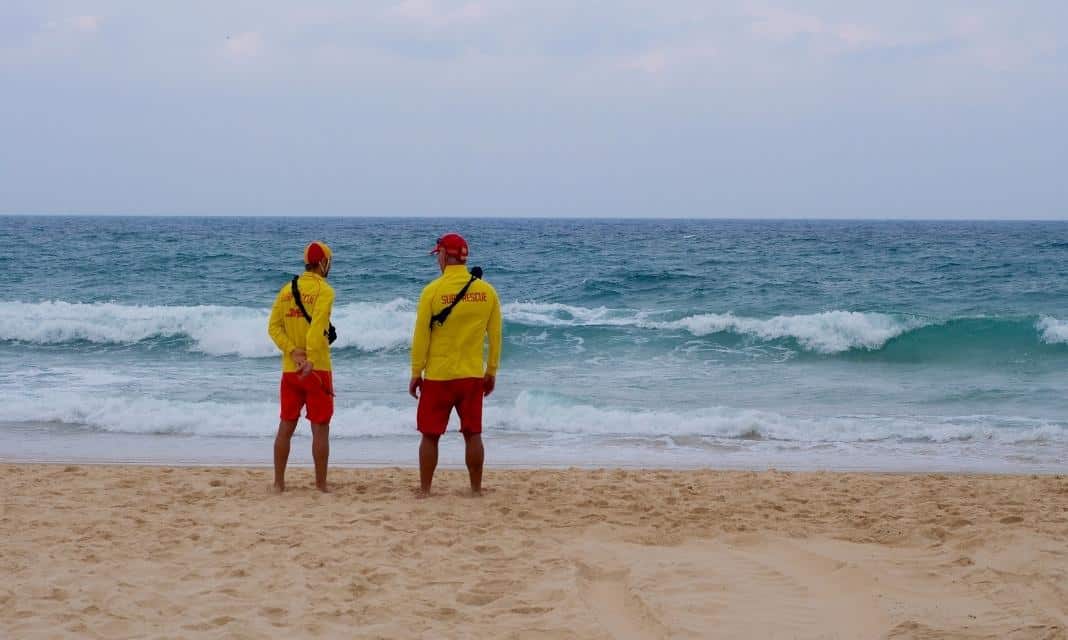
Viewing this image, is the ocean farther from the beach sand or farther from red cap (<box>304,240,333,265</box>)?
red cap (<box>304,240,333,265</box>)

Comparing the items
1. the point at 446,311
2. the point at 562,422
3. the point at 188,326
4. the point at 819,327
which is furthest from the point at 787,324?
the point at 446,311

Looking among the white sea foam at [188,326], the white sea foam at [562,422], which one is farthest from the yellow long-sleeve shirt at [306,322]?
the white sea foam at [188,326]

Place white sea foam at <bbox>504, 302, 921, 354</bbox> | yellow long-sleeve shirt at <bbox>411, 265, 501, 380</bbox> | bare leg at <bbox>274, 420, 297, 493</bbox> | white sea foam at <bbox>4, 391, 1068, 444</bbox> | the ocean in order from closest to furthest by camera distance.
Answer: yellow long-sleeve shirt at <bbox>411, 265, 501, 380</bbox>
bare leg at <bbox>274, 420, 297, 493</bbox>
the ocean
white sea foam at <bbox>4, 391, 1068, 444</bbox>
white sea foam at <bbox>504, 302, 921, 354</bbox>

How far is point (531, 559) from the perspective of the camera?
4723mm

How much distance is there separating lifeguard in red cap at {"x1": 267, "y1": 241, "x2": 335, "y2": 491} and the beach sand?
589mm

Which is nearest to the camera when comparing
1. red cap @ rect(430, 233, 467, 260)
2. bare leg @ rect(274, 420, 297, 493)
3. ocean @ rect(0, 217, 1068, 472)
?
red cap @ rect(430, 233, 467, 260)

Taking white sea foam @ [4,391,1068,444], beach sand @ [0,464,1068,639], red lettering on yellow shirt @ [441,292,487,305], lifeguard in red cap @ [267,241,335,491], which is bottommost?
white sea foam @ [4,391,1068,444]

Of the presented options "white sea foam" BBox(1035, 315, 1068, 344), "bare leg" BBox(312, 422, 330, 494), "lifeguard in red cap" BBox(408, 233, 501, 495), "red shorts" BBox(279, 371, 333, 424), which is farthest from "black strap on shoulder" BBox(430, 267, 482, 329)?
"white sea foam" BBox(1035, 315, 1068, 344)

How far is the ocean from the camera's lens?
8875 mm

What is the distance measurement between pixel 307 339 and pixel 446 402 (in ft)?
3.05

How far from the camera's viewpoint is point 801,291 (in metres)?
22.0

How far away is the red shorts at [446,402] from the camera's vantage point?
5.72 meters

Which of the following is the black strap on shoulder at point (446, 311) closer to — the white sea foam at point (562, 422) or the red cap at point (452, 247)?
the red cap at point (452, 247)

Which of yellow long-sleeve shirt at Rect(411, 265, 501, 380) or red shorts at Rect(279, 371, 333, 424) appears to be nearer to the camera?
yellow long-sleeve shirt at Rect(411, 265, 501, 380)
